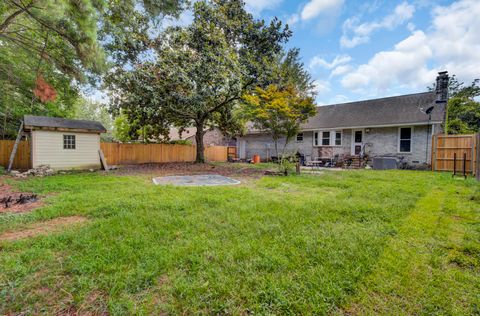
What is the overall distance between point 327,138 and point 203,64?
385 inches

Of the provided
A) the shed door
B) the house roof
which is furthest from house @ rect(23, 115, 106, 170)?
the house roof

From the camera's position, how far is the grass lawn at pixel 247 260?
1.70 meters

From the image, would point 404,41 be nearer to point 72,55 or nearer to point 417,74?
point 417,74

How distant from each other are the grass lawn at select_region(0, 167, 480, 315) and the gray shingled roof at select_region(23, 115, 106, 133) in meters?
7.59

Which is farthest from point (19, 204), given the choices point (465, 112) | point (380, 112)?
point (465, 112)

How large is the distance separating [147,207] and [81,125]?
9.23m

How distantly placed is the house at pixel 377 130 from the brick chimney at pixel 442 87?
0.32 feet

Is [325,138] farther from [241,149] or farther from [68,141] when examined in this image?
[68,141]

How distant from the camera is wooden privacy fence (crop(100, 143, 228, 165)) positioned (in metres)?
13.6

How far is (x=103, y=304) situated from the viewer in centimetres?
169

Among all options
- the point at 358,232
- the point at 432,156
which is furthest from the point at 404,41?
the point at 358,232

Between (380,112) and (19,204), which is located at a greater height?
(380,112)

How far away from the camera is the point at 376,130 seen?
1294 centimetres

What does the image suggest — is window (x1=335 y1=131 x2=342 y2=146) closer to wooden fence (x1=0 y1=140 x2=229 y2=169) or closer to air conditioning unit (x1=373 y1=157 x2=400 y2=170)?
air conditioning unit (x1=373 y1=157 x2=400 y2=170)
